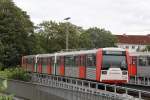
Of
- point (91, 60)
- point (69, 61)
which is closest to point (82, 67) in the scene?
point (91, 60)

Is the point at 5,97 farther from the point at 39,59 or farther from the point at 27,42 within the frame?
the point at 27,42

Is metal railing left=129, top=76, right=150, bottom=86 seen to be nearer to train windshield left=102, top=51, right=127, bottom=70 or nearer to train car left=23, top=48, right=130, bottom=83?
train car left=23, top=48, right=130, bottom=83

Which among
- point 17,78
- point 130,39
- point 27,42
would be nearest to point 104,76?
point 17,78

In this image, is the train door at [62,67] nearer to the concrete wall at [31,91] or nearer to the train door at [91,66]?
the concrete wall at [31,91]

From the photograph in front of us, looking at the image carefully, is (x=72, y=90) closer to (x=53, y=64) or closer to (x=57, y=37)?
(x=53, y=64)

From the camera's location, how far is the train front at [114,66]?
34.3 m

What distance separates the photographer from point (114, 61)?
34750 mm

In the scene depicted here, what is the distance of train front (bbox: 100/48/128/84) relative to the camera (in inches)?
1350

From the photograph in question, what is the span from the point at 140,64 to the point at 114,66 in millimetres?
11268

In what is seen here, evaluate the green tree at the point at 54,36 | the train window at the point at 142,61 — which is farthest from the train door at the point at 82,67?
the green tree at the point at 54,36

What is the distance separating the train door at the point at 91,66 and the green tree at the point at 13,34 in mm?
41316

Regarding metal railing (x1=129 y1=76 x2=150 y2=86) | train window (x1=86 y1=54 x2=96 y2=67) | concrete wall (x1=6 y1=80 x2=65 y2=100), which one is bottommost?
concrete wall (x1=6 y1=80 x2=65 y2=100)

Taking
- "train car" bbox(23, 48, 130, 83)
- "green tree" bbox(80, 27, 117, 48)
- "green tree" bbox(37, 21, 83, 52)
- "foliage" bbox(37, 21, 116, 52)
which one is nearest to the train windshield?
"train car" bbox(23, 48, 130, 83)

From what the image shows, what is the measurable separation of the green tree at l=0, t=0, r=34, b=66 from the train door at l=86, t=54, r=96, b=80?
41.3 metres
